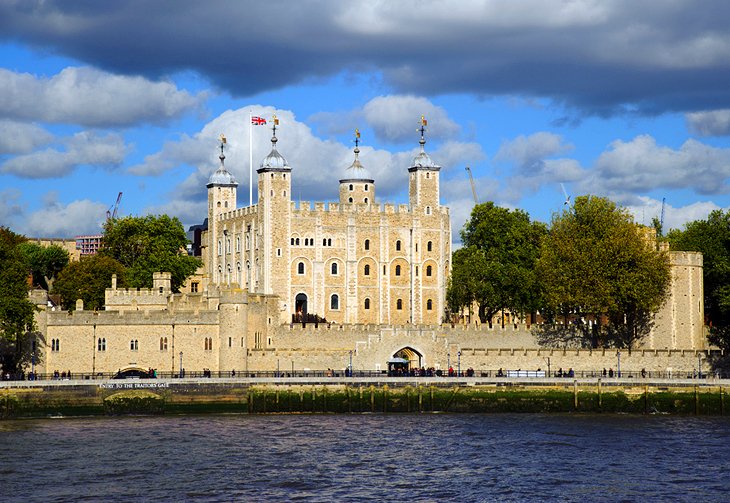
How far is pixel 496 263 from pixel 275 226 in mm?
17080

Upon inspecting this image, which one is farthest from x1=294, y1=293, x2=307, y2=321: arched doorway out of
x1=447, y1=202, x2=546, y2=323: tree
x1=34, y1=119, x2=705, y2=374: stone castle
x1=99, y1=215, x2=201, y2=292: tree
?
x1=447, y1=202, x2=546, y2=323: tree

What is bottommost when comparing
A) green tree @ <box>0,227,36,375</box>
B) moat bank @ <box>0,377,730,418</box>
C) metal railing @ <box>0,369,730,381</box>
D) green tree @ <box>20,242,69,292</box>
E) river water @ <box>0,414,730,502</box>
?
river water @ <box>0,414,730,502</box>

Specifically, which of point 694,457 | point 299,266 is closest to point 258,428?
point 694,457

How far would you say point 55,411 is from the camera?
73.0 m

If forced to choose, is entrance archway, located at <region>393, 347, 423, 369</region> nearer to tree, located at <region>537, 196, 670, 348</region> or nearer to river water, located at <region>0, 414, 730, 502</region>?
tree, located at <region>537, 196, 670, 348</region>

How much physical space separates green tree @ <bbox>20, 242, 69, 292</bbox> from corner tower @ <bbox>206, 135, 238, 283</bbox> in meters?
16.0

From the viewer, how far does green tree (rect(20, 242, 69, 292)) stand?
416 feet

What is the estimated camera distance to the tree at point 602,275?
293ft

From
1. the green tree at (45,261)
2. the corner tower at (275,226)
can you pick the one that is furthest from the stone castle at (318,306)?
the green tree at (45,261)

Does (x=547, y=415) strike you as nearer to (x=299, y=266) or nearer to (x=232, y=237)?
(x=299, y=266)

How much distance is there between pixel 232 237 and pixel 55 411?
43419mm

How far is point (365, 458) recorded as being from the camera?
59.2 metres

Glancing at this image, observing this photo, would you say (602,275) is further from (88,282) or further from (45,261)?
(45,261)

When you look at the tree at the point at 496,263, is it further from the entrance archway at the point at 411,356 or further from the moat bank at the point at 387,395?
the moat bank at the point at 387,395
